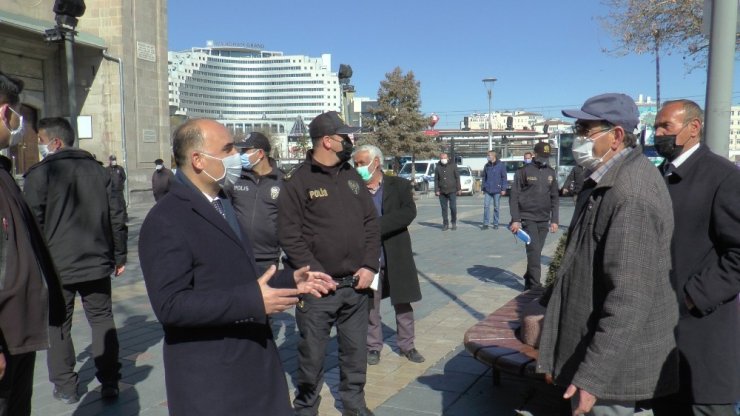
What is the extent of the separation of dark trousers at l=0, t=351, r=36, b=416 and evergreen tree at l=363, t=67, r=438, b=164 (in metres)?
44.5

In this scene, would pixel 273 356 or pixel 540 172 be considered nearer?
pixel 273 356

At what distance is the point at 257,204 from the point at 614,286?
3712 mm

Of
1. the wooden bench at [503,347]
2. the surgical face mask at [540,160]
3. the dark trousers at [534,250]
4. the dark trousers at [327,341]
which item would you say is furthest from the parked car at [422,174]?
the dark trousers at [327,341]

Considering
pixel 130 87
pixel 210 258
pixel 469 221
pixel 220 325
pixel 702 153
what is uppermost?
pixel 130 87

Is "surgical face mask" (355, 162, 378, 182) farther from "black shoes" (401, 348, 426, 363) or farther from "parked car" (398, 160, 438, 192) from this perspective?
"parked car" (398, 160, 438, 192)

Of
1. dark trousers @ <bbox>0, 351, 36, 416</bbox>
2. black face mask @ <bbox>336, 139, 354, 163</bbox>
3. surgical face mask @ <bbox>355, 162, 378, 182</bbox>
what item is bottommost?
dark trousers @ <bbox>0, 351, 36, 416</bbox>

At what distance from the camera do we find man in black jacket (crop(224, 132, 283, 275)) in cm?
543

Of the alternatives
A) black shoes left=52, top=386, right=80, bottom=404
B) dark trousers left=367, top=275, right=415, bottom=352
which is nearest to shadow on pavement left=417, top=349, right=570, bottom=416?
dark trousers left=367, top=275, right=415, bottom=352

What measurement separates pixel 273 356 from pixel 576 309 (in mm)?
1243

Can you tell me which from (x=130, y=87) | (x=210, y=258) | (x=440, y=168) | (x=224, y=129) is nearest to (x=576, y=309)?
(x=210, y=258)

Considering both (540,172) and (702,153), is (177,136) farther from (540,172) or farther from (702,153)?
(540,172)

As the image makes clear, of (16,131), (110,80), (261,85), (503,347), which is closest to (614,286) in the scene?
(503,347)

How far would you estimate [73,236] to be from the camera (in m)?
4.56

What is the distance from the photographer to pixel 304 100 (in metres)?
157
